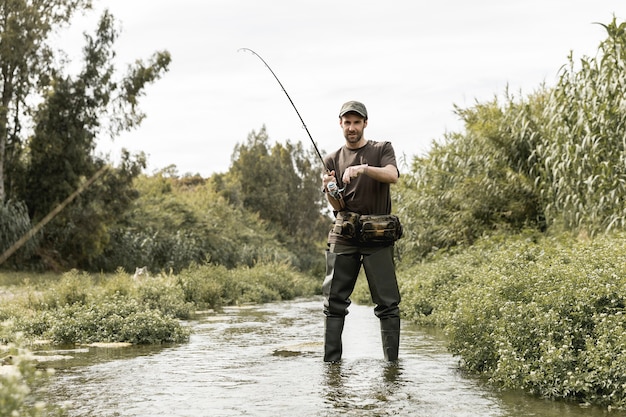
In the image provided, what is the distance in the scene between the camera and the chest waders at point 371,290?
A: 6625mm

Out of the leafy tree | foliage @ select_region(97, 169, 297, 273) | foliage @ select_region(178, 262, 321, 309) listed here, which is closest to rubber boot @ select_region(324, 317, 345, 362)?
foliage @ select_region(178, 262, 321, 309)

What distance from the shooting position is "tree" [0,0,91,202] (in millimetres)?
25484

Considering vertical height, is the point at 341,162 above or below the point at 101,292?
above

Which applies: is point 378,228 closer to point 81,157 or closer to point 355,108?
point 355,108

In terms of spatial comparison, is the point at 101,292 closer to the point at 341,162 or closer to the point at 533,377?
the point at 341,162

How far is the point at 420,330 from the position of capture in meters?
10.0

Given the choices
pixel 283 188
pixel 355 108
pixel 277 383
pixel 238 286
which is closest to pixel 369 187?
pixel 355 108

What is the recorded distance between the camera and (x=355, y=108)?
21.6 ft

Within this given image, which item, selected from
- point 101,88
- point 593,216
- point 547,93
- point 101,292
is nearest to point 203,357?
point 101,292

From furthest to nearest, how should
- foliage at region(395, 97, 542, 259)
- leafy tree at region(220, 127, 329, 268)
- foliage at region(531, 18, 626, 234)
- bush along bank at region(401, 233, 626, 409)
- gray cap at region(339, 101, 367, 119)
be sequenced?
leafy tree at region(220, 127, 329, 268) → foliage at region(395, 97, 542, 259) → foliage at region(531, 18, 626, 234) → gray cap at region(339, 101, 367, 119) → bush along bank at region(401, 233, 626, 409)

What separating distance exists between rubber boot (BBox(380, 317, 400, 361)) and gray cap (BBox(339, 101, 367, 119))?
6.05 ft

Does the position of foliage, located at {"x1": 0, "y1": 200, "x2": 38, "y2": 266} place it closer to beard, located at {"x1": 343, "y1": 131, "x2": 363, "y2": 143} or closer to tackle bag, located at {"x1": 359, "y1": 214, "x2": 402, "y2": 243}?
beard, located at {"x1": 343, "y1": 131, "x2": 363, "y2": 143}

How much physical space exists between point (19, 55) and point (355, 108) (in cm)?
2237

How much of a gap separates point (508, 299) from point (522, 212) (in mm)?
9809
